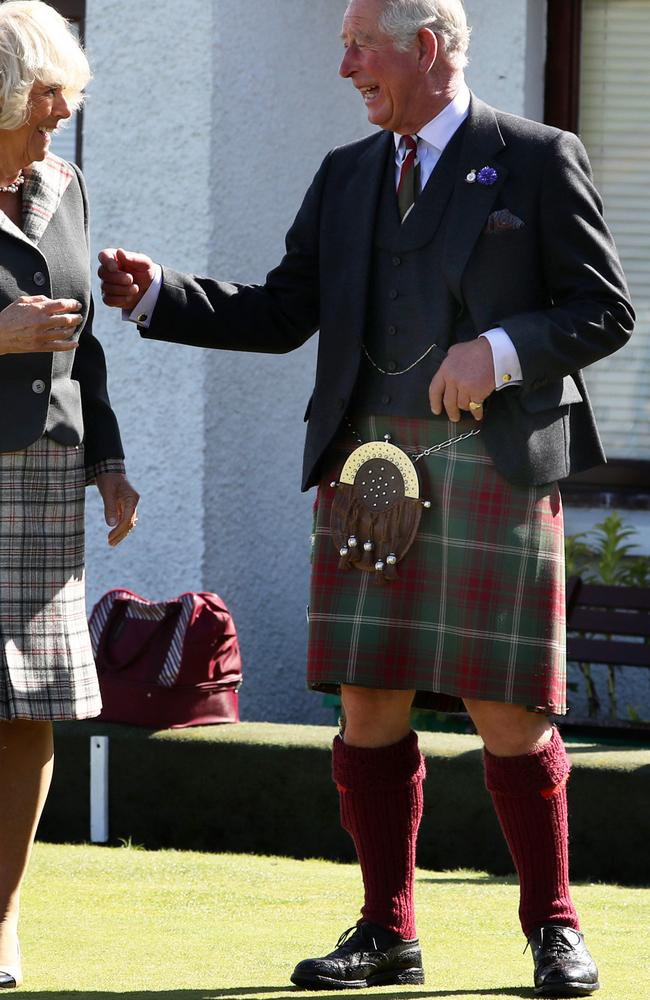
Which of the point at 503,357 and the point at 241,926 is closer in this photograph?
the point at 503,357

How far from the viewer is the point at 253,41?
6.21 m

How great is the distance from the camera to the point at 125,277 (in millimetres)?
3600

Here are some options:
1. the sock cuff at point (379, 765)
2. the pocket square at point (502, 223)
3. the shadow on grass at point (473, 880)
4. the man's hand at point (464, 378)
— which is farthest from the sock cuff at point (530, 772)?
the shadow on grass at point (473, 880)

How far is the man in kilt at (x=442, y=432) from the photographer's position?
3398mm

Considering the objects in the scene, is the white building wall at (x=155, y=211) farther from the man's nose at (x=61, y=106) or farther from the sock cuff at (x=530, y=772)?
the sock cuff at (x=530, y=772)

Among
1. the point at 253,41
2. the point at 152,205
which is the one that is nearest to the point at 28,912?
the point at 152,205

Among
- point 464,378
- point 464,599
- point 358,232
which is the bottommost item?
point 464,599

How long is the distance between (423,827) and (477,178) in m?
2.26

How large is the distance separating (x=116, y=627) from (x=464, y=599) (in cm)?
239

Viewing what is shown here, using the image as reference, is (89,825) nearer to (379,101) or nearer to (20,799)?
(20,799)

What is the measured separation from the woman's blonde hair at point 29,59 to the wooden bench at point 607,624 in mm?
3102

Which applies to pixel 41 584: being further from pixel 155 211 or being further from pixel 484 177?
pixel 155 211

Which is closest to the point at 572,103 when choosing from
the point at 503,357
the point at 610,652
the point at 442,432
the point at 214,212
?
the point at 214,212

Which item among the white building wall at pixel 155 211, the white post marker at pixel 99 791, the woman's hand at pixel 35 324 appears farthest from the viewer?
the white building wall at pixel 155 211
